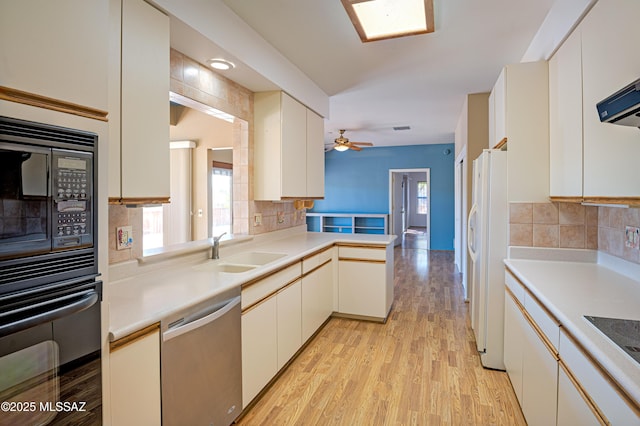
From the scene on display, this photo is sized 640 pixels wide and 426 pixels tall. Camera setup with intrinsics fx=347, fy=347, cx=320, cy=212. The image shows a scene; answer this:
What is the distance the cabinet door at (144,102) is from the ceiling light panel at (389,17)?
1060 millimetres

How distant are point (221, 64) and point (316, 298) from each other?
206 centimetres

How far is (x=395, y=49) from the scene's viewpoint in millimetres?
2943

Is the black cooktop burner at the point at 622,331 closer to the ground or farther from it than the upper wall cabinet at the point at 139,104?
closer to the ground

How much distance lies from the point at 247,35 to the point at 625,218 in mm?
2676

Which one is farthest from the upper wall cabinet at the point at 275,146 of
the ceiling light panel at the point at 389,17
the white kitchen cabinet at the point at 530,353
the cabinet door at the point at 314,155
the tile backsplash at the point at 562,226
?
the white kitchen cabinet at the point at 530,353

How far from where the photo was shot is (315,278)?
3094mm

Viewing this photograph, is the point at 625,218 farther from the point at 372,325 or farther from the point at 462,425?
the point at 372,325

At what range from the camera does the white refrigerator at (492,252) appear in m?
2.47

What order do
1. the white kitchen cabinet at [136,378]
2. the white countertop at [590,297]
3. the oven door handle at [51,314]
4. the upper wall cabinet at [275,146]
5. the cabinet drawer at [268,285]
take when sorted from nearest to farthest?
the oven door handle at [51,314] < the white countertop at [590,297] < the white kitchen cabinet at [136,378] < the cabinet drawer at [268,285] < the upper wall cabinet at [275,146]

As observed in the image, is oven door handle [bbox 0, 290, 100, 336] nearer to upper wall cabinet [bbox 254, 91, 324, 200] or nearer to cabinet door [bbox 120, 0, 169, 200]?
cabinet door [bbox 120, 0, 169, 200]

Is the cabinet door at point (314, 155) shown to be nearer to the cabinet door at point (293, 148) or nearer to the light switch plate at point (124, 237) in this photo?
the cabinet door at point (293, 148)

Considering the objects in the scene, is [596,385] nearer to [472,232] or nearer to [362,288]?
[472,232]

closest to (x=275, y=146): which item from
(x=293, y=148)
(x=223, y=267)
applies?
(x=293, y=148)

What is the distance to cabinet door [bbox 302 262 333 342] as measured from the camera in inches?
113
